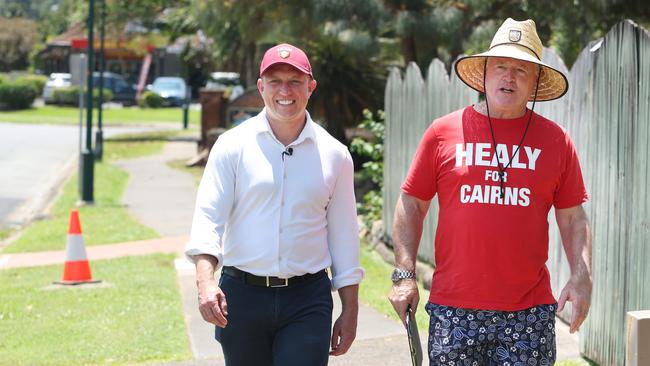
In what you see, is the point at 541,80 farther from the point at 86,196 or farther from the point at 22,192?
the point at 22,192

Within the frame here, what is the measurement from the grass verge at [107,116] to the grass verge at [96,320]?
31.6 meters

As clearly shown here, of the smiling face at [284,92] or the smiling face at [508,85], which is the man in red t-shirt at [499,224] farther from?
the smiling face at [284,92]

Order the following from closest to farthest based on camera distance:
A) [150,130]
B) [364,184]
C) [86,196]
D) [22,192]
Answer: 1. [364,184]
2. [86,196]
3. [22,192]
4. [150,130]

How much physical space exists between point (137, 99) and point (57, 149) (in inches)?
1088

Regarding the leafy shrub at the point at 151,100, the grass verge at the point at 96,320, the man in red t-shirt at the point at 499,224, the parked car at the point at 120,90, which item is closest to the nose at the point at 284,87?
the man in red t-shirt at the point at 499,224

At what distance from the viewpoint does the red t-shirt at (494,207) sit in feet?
12.0

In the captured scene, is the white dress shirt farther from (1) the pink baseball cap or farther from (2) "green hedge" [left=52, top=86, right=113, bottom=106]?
(2) "green hedge" [left=52, top=86, right=113, bottom=106]

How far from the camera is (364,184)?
51.8 feet

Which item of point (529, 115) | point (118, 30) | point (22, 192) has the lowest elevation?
point (22, 192)

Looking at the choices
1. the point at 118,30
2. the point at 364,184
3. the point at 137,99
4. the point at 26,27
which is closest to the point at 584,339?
the point at 364,184

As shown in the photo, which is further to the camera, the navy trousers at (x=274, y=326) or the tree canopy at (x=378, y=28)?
the tree canopy at (x=378, y=28)

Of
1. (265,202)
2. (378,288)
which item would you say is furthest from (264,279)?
Result: (378,288)

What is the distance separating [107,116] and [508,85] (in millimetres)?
42876

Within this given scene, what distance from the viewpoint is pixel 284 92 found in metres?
3.96
